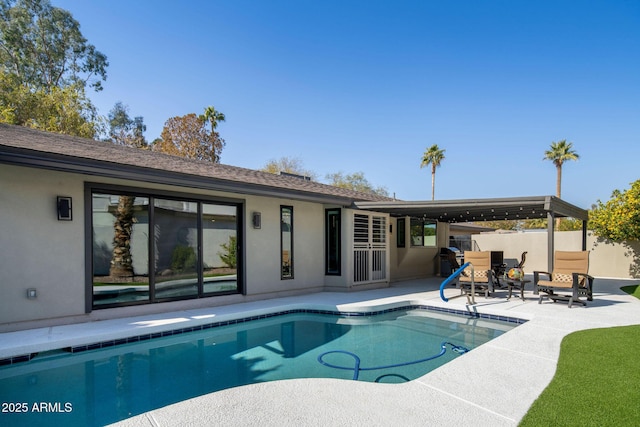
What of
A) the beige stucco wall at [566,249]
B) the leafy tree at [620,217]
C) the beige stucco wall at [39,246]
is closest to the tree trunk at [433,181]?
the beige stucco wall at [566,249]

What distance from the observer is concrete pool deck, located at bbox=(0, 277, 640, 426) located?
9.58 ft

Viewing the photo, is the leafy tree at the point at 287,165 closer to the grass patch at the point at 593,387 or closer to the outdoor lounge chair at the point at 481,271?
the outdoor lounge chair at the point at 481,271

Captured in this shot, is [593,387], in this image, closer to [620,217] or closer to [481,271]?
[481,271]

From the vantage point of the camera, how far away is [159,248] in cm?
750

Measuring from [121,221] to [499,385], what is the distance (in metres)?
6.84

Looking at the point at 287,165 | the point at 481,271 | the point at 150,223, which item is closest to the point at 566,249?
the point at 481,271

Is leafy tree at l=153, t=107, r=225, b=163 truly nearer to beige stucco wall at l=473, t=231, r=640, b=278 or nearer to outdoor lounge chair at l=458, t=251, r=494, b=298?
beige stucco wall at l=473, t=231, r=640, b=278

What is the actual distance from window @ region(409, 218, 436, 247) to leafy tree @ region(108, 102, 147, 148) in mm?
25539

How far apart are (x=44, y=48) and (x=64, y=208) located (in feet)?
90.5

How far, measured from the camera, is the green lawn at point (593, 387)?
284 centimetres

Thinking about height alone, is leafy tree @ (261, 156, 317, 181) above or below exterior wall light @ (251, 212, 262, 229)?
above

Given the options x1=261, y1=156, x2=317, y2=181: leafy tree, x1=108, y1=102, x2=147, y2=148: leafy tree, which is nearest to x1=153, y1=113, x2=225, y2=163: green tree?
x1=108, y1=102, x2=147, y2=148: leafy tree

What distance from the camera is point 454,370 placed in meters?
4.06

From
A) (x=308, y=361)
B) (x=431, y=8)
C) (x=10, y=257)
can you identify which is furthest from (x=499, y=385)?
(x=431, y=8)
